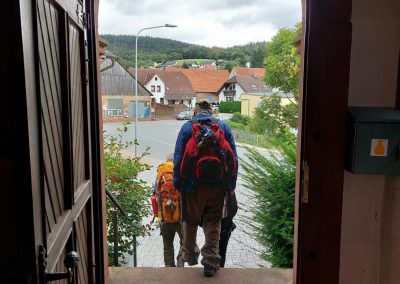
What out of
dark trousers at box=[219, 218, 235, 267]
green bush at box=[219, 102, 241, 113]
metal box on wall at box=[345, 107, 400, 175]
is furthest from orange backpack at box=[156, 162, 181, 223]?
metal box on wall at box=[345, 107, 400, 175]

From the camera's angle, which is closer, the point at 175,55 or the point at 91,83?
the point at 91,83

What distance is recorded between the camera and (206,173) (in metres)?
3.03

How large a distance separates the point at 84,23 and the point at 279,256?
263 cm

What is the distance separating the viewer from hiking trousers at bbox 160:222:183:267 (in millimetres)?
3408

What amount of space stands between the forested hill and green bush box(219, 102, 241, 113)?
1.95 ft

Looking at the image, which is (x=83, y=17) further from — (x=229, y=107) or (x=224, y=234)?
(x=229, y=107)

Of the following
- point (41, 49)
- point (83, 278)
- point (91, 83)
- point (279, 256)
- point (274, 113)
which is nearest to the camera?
point (41, 49)

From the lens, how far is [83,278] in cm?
176

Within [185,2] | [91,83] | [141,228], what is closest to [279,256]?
[141,228]

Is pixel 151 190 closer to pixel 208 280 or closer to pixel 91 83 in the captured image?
pixel 208 280

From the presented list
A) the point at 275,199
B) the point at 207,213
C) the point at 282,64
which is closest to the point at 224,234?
the point at 207,213

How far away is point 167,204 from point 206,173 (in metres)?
0.51

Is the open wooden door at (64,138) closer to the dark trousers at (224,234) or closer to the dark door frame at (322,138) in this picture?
the dark door frame at (322,138)

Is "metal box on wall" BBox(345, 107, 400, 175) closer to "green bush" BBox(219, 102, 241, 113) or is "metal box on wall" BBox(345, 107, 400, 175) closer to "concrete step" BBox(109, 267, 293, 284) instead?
"concrete step" BBox(109, 267, 293, 284)
